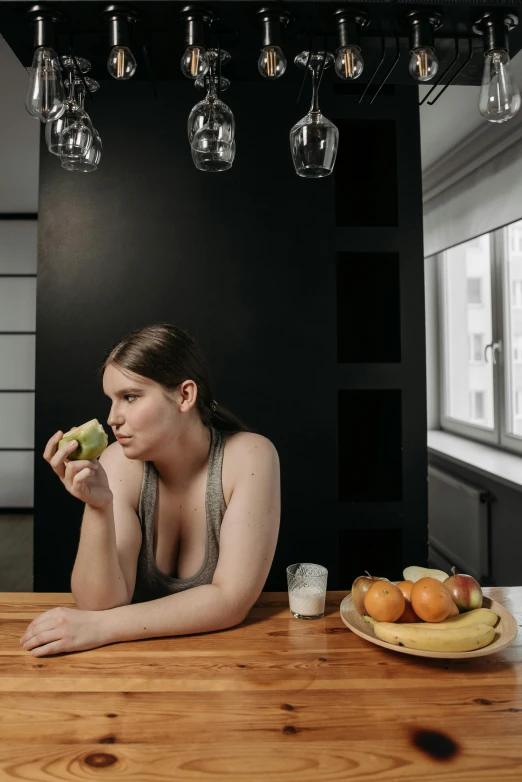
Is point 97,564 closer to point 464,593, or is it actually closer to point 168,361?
point 168,361

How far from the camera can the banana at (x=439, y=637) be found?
99 cm

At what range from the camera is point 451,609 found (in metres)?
1.07

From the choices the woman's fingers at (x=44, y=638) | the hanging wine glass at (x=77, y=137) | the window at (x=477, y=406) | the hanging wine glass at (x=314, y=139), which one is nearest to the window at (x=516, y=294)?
the window at (x=477, y=406)

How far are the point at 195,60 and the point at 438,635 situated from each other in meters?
1.02

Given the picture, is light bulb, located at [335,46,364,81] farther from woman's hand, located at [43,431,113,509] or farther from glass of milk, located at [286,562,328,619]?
glass of milk, located at [286,562,328,619]

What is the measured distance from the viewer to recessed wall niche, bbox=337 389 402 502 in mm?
2234

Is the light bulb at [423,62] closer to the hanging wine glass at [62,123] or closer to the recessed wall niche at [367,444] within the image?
the hanging wine glass at [62,123]

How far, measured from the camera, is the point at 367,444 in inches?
91.7

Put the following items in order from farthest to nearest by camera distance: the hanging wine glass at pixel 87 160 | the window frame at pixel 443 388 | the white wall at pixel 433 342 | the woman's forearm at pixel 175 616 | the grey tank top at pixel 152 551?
1. the white wall at pixel 433 342
2. the window frame at pixel 443 388
3. the grey tank top at pixel 152 551
4. the hanging wine glass at pixel 87 160
5. the woman's forearm at pixel 175 616

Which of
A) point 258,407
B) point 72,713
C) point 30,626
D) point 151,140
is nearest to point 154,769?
point 72,713

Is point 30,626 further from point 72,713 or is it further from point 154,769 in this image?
point 154,769

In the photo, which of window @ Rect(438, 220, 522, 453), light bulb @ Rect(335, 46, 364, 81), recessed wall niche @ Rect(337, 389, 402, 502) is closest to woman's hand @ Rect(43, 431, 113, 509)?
light bulb @ Rect(335, 46, 364, 81)

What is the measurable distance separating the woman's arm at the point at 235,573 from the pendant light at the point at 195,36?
739 mm

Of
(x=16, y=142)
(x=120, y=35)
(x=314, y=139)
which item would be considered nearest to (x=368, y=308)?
(x=314, y=139)
